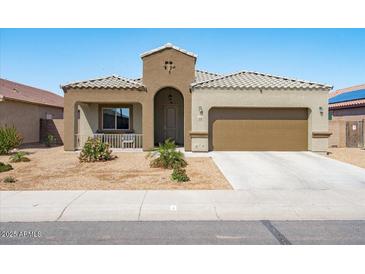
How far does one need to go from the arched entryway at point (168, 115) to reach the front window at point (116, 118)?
1979mm

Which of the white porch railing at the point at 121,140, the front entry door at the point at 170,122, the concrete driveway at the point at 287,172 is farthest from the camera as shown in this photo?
the front entry door at the point at 170,122

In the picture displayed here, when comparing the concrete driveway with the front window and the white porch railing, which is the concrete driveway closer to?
the white porch railing

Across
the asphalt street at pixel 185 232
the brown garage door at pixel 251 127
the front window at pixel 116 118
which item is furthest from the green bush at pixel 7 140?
the asphalt street at pixel 185 232

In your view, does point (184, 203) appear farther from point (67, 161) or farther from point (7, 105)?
point (7, 105)

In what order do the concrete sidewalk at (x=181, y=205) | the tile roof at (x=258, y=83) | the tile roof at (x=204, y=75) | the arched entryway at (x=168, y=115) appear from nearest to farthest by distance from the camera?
the concrete sidewalk at (x=181, y=205) → the tile roof at (x=258, y=83) → the arched entryway at (x=168, y=115) → the tile roof at (x=204, y=75)

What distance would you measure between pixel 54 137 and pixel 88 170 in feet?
44.7

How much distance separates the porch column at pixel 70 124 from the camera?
1575cm

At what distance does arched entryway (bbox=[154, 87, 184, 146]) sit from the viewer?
1828 cm

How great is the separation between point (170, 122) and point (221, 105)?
4.41 m

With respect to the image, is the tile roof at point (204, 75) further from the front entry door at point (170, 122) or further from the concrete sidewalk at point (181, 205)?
the concrete sidewalk at point (181, 205)

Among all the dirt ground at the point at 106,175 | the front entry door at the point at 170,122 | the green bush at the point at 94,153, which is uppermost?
the front entry door at the point at 170,122

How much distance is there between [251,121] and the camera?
51.6 feet

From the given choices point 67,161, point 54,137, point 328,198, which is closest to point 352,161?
point 328,198

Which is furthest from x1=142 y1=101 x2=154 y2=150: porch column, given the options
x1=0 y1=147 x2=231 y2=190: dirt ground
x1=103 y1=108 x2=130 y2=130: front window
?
x1=103 y1=108 x2=130 y2=130: front window
